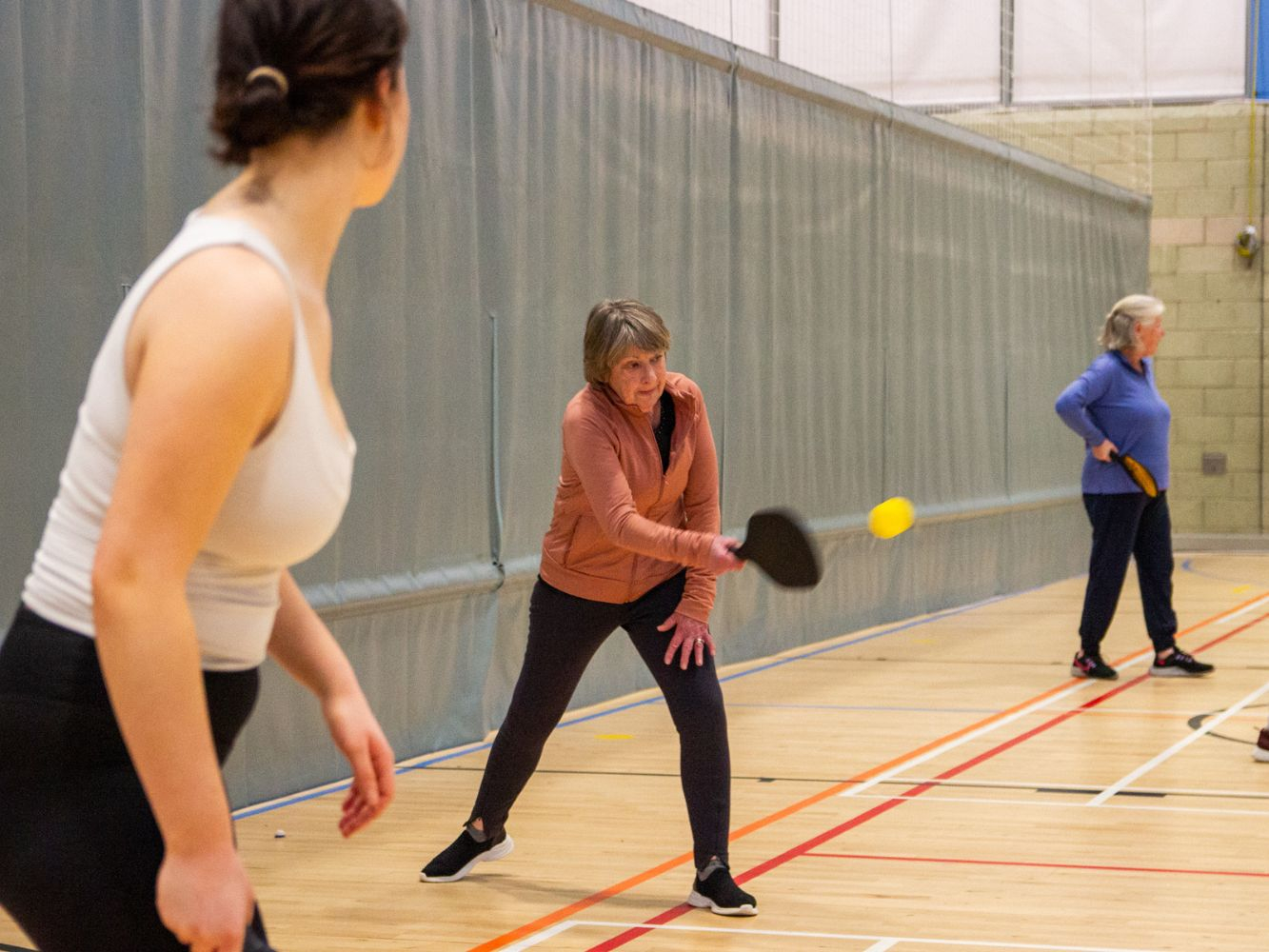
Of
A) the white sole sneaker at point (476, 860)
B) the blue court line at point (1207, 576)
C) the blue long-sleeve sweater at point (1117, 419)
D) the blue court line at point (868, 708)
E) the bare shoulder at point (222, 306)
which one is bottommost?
the blue court line at point (1207, 576)

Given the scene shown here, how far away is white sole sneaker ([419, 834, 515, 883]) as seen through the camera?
461cm

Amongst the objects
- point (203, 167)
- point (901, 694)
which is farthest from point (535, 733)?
point (901, 694)

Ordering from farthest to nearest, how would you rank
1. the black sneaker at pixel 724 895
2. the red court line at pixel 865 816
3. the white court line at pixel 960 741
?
the white court line at pixel 960 741 < the black sneaker at pixel 724 895 < the red court line at pixel 865 816

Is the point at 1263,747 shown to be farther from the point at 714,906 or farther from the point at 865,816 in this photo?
the point at 714,906

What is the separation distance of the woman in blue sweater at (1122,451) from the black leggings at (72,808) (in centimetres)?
674

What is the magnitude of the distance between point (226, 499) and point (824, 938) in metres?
2.94

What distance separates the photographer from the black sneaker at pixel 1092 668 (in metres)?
8.07

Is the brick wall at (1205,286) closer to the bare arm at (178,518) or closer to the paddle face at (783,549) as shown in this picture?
the paddle face at (783,549)

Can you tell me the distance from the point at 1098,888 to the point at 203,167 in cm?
323

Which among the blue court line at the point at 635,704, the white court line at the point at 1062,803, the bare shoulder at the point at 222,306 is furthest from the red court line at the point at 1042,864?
the bare shoulder at the point at 222,306

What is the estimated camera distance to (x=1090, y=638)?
8.11 m

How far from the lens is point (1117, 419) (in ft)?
26.0

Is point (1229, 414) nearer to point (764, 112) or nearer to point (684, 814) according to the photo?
point (764, 112)

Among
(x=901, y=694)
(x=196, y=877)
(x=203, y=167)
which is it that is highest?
(x=203, y=167)
